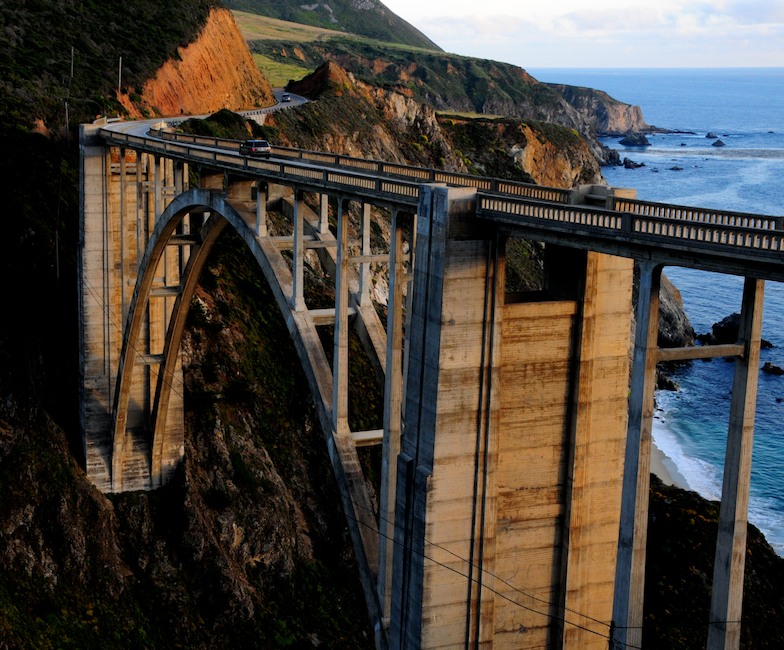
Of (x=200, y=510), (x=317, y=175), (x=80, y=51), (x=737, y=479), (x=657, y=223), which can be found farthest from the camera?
(x=80, y=51)

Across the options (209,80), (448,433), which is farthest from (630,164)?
(448,433)

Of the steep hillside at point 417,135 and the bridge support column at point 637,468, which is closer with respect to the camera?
the bridge support column at point 637,468

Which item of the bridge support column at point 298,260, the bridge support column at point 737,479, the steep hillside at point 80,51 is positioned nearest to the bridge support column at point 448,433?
the bridge support column at point 298,260

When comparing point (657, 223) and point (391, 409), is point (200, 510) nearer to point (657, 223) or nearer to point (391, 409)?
point (391, 409)

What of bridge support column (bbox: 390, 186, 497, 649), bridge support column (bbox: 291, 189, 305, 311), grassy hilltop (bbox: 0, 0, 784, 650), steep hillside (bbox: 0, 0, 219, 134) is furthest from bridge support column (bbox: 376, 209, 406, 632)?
steep hillside (bbox: 0, 0, 219, 134)

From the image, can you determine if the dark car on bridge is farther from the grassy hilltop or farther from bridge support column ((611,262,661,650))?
bridge support column ((611,262,661,650))

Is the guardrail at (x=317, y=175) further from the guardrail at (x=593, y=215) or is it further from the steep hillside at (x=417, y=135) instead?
the steep hillside at (x=417, y=135)

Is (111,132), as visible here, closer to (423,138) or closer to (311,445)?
(311,445)
